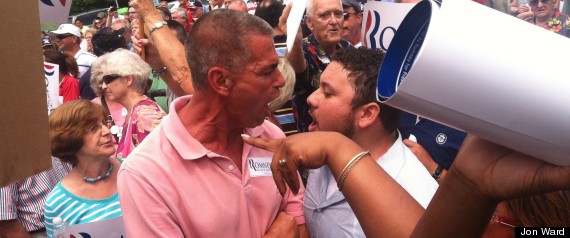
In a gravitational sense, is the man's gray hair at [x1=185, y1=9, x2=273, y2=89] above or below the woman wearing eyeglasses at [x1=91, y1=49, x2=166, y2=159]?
above

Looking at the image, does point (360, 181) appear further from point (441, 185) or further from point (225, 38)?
point (225, 38)

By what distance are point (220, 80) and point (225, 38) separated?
165 millimetres

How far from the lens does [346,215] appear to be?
7.52 ft

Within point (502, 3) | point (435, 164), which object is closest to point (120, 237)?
point (435, 164)

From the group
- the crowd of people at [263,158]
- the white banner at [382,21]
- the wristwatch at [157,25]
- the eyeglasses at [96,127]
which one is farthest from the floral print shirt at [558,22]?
the eyeglasses at [96,127]

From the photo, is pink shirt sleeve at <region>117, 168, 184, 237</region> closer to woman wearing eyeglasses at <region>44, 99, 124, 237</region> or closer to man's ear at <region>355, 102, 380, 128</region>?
man's ear at <region>355, 102, 380, 128</region>

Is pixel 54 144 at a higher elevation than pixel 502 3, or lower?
lower

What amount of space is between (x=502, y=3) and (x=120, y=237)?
300 centimetres

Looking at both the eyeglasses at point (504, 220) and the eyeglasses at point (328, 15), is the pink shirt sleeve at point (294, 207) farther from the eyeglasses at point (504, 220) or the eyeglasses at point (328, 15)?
the eyeglasses at point (328, 15)

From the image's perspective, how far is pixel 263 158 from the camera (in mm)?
2287

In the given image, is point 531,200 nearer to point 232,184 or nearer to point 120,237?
point 232,184

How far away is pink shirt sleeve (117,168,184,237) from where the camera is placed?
195 cm

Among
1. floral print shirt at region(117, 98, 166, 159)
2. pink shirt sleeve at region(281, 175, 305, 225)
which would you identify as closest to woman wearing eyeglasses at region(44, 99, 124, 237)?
floral print shirt at region(117, 98, 166, 159)

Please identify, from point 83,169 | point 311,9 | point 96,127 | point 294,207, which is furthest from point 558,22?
point 83,169
